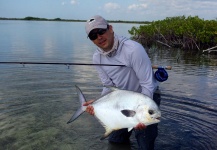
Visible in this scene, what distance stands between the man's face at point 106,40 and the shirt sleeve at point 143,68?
1.33ft

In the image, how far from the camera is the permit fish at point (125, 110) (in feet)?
12.3

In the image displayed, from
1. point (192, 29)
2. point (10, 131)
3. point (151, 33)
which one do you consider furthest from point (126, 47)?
point (151, 33)

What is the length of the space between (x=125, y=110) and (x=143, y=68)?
2.50ft

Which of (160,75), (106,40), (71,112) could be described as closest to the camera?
(106,40)

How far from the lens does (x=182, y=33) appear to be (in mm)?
27609

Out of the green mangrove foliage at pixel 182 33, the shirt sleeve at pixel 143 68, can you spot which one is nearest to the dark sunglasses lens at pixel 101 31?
the shirt sleeve at pixel 143 68

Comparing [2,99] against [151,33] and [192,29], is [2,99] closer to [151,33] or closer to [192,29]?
[192,29]

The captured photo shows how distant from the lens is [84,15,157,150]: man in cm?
425

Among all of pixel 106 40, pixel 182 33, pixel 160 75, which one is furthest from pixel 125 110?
pixel 182 33

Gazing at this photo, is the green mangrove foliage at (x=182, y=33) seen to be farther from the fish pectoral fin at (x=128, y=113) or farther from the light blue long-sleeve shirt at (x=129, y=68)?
the fish pectoral fin at (x=128, y=113)

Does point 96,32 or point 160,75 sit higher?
point 96,32

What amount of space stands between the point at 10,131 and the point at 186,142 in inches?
157

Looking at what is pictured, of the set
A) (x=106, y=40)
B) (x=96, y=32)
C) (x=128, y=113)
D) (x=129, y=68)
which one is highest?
(x=96, y=32)

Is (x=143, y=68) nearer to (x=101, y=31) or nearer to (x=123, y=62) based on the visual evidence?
(x=123, y=62)
